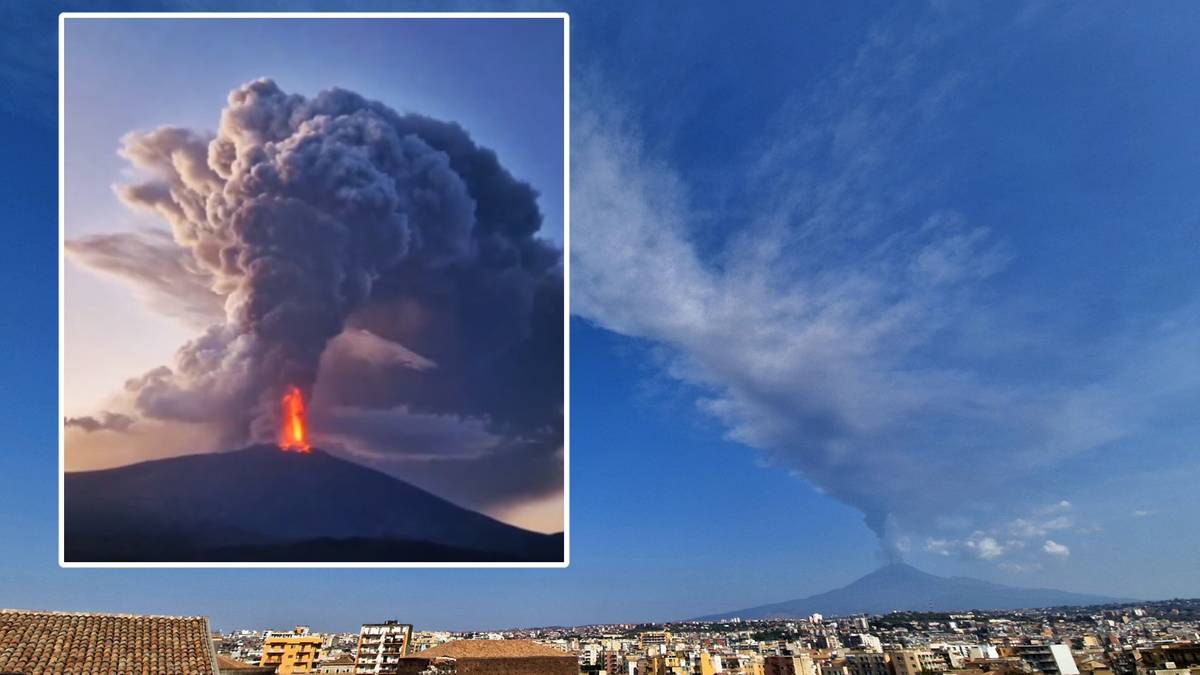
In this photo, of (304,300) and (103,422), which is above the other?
(304,300)

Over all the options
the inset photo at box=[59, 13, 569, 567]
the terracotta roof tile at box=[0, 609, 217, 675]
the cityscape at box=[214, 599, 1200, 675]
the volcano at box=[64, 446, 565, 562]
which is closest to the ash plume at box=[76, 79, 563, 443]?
the inset photo at box=[59, 13, 569, 567]

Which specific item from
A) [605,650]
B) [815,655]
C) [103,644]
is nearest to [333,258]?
[103,644]

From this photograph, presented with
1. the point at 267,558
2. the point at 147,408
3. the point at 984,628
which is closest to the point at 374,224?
the point at 147,408

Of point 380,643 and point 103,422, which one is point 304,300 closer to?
point 103,422

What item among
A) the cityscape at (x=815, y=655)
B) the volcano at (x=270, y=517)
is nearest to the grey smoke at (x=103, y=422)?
the volcano at (x=270, y=517)

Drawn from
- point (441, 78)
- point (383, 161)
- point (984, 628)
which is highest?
point (441, 78)

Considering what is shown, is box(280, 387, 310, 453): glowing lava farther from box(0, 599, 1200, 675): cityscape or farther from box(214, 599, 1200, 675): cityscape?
box(214, 599, 1200, 675): cityscape

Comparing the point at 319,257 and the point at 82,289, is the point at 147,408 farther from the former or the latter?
the point at 319,257
